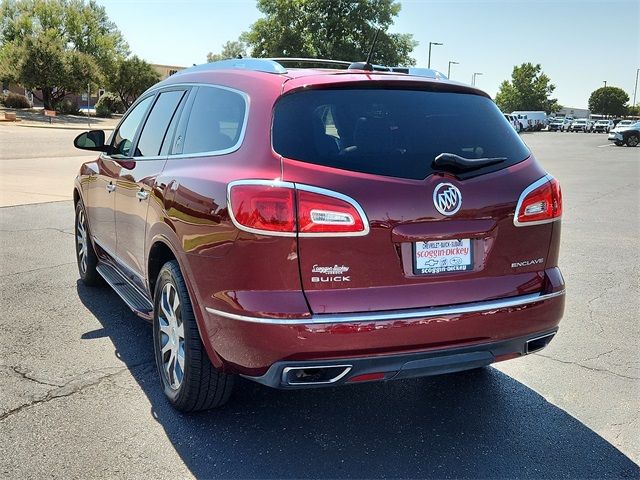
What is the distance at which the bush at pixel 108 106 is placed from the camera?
2130 inches

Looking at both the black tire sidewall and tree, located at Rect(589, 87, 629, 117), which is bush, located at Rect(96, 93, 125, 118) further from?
tree, located at Rect(589, 87, 629, 117)

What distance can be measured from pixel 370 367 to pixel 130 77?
217ft

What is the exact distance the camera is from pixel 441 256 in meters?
2.81

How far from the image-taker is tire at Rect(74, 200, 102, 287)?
555 centimetres

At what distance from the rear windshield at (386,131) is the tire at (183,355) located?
0.98 metres

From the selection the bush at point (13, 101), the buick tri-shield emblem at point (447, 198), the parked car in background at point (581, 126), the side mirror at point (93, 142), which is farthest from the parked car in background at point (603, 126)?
A: the buick tri-shield emblem at point (447, 198)

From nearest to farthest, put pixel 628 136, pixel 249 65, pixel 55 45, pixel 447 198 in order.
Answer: pixel 447 198 → pixel 249 65 → pixel 628 136 → pixel 55 45

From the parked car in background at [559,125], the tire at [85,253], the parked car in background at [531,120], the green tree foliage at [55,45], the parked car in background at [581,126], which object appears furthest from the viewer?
the parked car in background at [559,125]

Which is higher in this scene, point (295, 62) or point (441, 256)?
point (295, 62)

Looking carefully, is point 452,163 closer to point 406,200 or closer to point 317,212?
point 406,200

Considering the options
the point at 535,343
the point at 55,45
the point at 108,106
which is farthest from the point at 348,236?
the point at 108,106

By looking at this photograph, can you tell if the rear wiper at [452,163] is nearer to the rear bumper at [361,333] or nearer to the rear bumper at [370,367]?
the rear bumper at [361,333]

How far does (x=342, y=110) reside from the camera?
2982mm

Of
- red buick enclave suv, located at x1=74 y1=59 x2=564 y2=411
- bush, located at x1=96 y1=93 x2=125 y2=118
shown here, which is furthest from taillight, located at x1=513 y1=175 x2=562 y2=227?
bush, located at x1=96 y1=93 x2=125 y2=118
